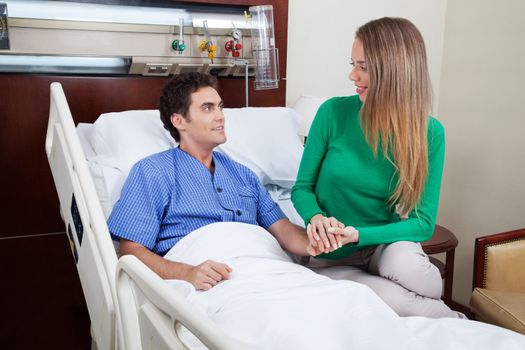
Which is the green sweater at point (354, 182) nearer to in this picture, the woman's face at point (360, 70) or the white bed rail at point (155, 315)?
the woman's face at point (360, 70)

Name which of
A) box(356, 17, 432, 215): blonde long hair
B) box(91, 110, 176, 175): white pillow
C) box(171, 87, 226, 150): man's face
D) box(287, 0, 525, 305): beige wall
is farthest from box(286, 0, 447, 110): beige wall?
box(356, 17, 432, 215): blonde long hair

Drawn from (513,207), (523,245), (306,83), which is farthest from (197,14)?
(513,207)

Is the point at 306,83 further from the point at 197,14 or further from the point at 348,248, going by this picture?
the point at 348,248

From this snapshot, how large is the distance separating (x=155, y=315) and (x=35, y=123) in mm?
1524

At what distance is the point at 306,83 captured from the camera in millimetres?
3012

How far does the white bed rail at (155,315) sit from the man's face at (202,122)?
771mm

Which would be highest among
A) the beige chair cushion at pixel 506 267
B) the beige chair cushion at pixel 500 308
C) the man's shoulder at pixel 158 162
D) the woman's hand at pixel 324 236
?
the man's shoulder at pixel 158 162

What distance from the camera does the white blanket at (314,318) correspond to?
1159 millimetres

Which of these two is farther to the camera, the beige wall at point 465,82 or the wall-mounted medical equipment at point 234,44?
the beige wall at point 465,82

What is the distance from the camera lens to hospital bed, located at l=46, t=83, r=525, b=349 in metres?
1.09

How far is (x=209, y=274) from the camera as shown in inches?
56.9

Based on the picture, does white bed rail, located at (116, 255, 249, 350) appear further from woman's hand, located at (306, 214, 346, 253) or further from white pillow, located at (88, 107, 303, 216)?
white pillow, located at (88, 107, 303, 216)

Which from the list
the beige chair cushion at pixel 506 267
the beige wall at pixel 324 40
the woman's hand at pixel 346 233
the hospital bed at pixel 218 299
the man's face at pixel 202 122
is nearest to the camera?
the hospital bed at pixel 218 299

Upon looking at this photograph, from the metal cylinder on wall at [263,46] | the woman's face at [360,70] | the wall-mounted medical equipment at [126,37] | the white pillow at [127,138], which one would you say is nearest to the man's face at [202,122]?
the white pillow at [127,138]
